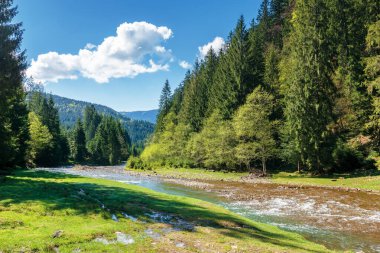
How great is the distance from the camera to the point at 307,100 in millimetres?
49000

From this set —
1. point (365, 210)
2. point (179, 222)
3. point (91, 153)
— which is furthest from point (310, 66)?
point (91, 153)

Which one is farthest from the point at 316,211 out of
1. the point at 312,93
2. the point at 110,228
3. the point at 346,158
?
the point at 312,93

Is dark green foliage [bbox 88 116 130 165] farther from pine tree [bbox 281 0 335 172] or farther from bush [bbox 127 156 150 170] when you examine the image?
pine tree [bbox 281 0 335 172]

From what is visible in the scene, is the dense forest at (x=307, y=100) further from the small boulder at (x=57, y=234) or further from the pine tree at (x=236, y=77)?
the small boulder at (x=57, y=234)

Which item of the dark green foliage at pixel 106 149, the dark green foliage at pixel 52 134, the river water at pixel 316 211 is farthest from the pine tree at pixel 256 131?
the dark green foliage at pixel 106 149

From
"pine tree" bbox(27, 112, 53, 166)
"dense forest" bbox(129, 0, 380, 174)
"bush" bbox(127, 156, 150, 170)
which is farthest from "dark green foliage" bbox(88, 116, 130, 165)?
"dense forest" bbox(129, 0, 380, 174)

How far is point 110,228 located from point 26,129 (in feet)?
181

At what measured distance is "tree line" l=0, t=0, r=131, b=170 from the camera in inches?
1315

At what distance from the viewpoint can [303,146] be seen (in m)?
47.7

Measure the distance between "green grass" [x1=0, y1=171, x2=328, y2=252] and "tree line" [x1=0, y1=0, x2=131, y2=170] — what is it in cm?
1524

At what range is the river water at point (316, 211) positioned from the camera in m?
18.6

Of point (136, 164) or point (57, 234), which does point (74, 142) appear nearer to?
point (136, 164)

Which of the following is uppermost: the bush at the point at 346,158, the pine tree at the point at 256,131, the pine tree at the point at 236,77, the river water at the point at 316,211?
the pine tree at the point at 236,77

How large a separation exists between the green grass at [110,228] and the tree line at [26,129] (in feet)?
50.0
